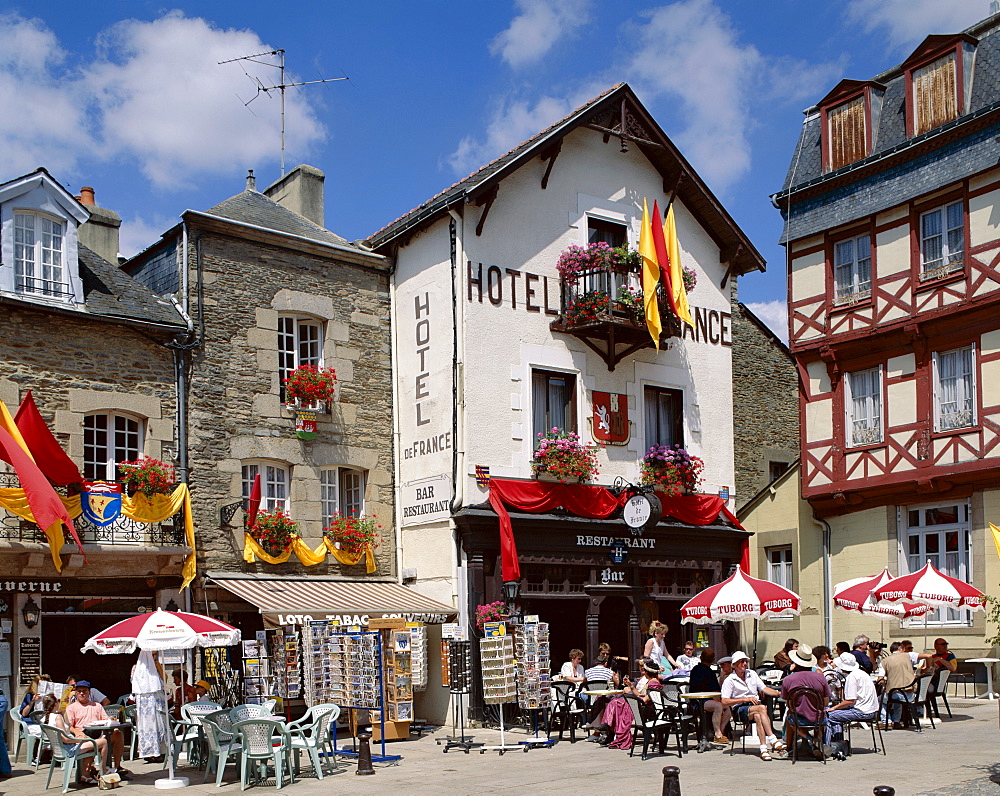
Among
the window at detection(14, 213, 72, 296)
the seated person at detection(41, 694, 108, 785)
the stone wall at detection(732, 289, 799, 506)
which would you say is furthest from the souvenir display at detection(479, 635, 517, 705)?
the stone wall at detection(732, 289, 799, 506)

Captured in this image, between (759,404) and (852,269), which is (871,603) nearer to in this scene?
(852,269)

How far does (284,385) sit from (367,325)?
1.91m

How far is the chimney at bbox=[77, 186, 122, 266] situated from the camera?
17766 mm

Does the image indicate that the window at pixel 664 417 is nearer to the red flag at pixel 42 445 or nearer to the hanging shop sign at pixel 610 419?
the hanging shop sign at pixel 610 419

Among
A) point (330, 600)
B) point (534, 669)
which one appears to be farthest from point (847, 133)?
point (330, 600)

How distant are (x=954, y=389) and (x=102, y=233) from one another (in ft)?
46.6

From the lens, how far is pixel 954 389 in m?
19.5

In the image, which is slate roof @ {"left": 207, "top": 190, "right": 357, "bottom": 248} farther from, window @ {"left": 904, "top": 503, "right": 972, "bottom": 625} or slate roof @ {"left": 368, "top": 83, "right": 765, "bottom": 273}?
window @ {"left": 904, "top": 503, "right": 972, "bottom": 625}

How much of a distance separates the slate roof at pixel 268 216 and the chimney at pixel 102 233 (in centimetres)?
A: 173

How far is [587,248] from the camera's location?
18.7 meters

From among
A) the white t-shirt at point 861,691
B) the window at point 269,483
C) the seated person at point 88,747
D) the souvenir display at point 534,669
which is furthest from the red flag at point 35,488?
the white t-shirt at point 861,691

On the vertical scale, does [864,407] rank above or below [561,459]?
above

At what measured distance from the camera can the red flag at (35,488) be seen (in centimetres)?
1269

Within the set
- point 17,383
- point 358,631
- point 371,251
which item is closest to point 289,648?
point 358,631
